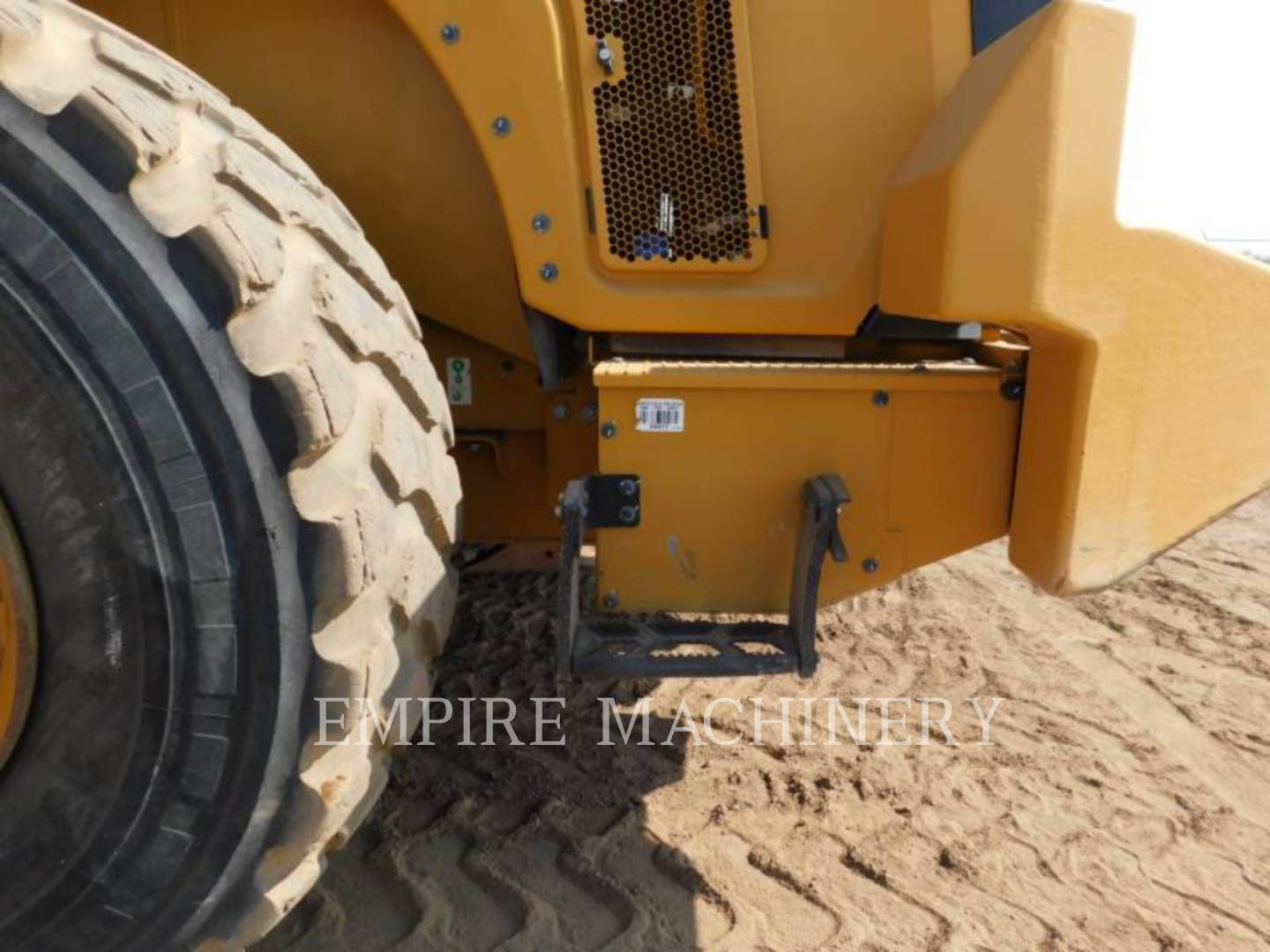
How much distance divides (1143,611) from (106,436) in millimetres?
3786

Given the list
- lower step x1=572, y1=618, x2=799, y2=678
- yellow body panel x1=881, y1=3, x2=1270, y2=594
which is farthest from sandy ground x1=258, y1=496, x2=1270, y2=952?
yellow body panel x1=881, y1=3, x2=1270, y2=594

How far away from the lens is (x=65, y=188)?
132 centimetres

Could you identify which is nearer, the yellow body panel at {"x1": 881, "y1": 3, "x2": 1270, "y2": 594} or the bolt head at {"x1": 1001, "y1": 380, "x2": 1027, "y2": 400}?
the yellow body panel at {"x1": 881, "y1": 3, "x2": 1270, "y2": 594}

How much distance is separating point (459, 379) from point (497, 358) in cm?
10

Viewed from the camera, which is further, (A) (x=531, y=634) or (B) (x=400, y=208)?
(A) (x=531, y=634)

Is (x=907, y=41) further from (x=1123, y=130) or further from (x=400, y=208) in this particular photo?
(x=400, y=208)

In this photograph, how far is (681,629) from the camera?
2.07 meters

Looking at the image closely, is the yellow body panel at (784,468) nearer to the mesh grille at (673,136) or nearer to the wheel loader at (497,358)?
the wheel loader at (497,358)

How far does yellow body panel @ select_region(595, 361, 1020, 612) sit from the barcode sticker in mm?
13

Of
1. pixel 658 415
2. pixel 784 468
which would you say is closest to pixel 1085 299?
pixel 784 468

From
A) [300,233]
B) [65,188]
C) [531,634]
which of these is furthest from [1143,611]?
[65,188]

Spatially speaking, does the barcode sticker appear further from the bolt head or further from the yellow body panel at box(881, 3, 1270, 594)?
the bolt head

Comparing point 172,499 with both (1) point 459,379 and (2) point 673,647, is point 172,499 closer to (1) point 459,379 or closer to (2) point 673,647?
(2) point 673,647

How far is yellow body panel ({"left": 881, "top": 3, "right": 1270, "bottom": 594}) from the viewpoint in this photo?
5.49ft
